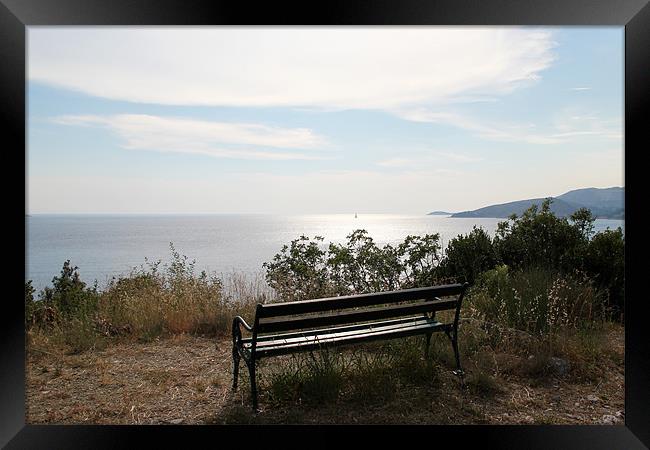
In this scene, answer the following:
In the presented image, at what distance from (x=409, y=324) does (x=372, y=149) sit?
5404 centimetres

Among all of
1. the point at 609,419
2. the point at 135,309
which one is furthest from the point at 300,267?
the point at 609,419

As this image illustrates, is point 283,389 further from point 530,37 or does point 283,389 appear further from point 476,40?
point 530,37

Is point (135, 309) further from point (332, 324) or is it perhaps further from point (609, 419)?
point (609, 419)

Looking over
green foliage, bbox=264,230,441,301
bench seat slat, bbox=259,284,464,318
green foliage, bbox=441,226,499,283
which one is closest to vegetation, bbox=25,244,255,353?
green foliage, bbox=264,230,441,301

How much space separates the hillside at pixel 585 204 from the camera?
664 cm

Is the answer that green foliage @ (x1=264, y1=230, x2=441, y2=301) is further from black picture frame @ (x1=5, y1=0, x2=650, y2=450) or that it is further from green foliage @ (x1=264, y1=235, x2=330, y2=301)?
black picture frame @ (x1=5, y1=0, x2=650, y2=450)

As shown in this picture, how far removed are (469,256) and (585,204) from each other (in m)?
2.05

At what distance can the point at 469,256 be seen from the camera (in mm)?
7293

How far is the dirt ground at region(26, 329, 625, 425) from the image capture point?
3.22 meters

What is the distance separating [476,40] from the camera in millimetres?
5602

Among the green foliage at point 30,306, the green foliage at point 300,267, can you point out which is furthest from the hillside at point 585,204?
the green foliage at point 30,306

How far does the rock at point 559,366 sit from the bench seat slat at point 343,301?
1165mm

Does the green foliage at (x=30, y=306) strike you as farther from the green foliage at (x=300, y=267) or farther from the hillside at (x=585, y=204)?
the hillside at (x=585, y=204)
